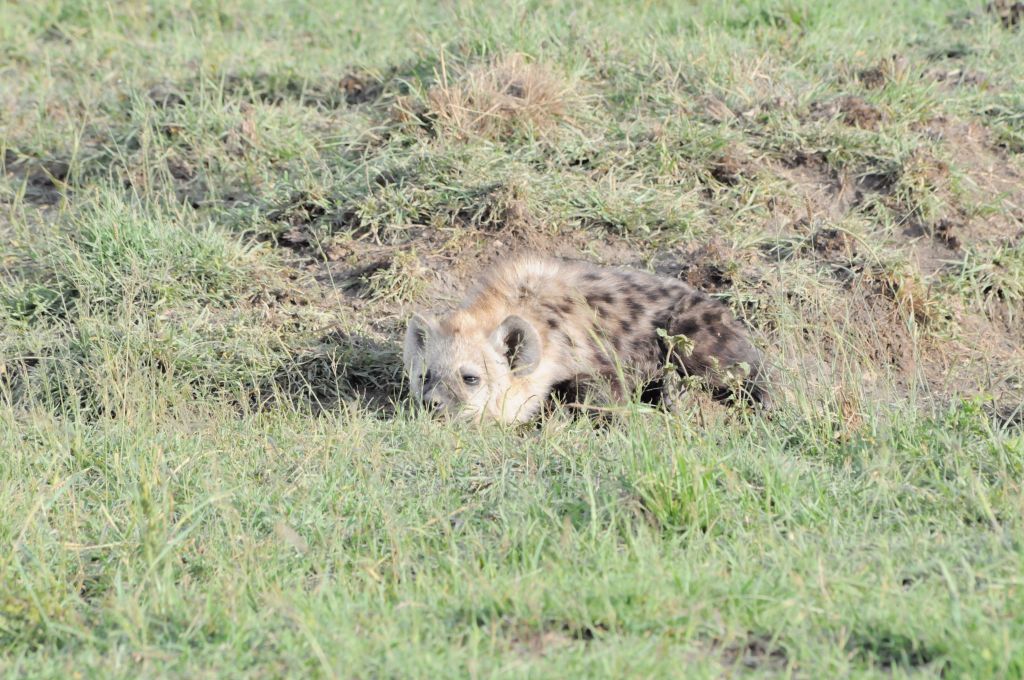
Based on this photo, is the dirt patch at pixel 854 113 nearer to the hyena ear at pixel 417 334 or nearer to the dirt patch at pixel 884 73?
the dirt patch at pixel 884 73

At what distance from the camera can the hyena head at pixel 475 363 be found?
5457mm

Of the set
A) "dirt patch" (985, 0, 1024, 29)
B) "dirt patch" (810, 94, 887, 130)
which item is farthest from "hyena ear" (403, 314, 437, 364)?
"dirt patch" (985, 0, 1024, 29)

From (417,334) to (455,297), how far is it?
Result: 31.4 inches

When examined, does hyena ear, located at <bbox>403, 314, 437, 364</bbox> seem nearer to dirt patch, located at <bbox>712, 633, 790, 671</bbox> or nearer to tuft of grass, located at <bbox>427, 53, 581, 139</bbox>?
tuft of grass, located at <bbox>427, 53, 581, 139</bbox>

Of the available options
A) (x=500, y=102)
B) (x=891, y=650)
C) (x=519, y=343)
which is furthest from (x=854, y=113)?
(x=891, y=650)

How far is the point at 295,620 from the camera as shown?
3.35 metres

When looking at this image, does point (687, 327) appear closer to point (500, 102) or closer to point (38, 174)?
point (500, 102)

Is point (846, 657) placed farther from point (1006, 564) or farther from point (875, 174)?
point (875, 174)

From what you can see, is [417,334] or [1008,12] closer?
[417,334]

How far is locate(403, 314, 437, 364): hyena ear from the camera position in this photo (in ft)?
18.0

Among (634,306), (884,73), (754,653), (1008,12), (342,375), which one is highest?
(1008,12)

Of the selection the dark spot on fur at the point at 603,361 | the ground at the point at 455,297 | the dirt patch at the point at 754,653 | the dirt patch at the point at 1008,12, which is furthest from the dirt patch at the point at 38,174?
the dirt patch at the point at 1008,12

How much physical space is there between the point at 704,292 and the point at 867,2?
130 inches

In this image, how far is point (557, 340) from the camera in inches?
225
